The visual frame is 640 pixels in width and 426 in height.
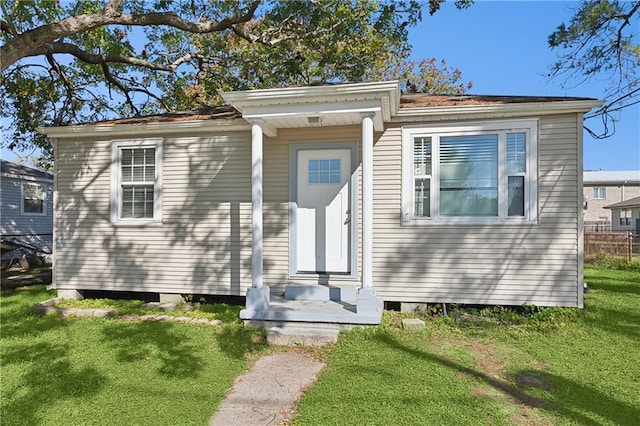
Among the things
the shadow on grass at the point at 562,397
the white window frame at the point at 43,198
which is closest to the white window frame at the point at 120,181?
the shadow on grass at the point at 562,397

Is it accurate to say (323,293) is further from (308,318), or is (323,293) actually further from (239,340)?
(239,340)

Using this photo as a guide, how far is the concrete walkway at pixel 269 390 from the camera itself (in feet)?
10.3

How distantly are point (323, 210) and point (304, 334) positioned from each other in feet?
7.40

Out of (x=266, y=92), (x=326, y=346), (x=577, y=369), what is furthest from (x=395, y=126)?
(x=577, y=369)

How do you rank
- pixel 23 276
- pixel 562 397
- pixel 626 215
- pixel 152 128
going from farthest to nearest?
pixel 626 215 < pixel 23 276 < pixel 152 128 < pixel 562 397

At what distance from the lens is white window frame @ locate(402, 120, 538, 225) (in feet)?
18.5

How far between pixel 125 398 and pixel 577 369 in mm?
4426

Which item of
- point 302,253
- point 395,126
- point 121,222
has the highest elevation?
point 395,126

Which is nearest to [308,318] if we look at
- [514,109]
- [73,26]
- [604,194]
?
[514,109]

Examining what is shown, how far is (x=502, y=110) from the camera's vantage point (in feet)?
18.5

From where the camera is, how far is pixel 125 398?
3422 mm

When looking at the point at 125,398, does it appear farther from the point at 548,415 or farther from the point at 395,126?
the point at 395,126

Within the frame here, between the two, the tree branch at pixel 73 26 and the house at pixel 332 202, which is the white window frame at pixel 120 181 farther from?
the tree branch at pixel 73 26

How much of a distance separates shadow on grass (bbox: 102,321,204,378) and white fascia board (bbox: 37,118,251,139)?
321 cm
